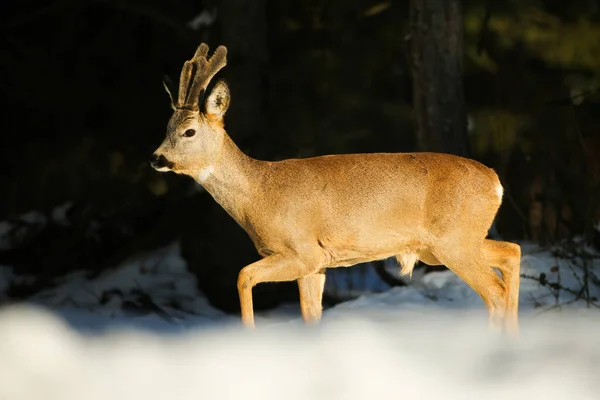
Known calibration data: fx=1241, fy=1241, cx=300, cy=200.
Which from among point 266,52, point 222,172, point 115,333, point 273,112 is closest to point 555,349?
point 222,172

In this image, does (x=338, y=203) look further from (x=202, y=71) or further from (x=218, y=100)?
(x=202, y=71)

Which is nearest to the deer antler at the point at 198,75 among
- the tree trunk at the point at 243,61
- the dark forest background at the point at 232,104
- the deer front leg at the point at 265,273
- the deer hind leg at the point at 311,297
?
the deer front leg at the point at 265,273

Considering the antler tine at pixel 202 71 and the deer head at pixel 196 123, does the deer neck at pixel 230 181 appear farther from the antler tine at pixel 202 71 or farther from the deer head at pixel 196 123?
the antler tine at pixel 202 71

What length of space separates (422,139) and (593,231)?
189cm

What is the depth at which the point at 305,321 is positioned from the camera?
8.38 metres

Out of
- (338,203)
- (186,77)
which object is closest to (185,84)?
(186,77)

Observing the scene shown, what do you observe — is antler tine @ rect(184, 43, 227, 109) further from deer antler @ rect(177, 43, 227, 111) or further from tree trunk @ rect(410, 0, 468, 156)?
tree trunk @ rect(410, 0, 468, 156)

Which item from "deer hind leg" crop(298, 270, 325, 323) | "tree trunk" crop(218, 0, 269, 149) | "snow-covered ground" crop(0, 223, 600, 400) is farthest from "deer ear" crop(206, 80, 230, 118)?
"tree trunk" crop(218, 0, 269, 149)

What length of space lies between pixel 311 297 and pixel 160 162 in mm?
1416

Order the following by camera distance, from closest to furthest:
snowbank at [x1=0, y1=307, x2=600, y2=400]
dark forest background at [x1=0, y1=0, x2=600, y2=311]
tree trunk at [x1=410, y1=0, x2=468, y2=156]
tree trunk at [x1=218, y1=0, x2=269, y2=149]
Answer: snowbank at [x1=0, y1=307, x2=600, y2=400] < tree trunk at [x1=410, y1=0, x2=468, y2=156] < tree trunk at [x1=218, y1=0, x2=269, y2=149] < dark forest background at [x1=0, y1=0, x2=600, y2=311]

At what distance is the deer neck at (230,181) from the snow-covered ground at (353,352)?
0.86 metres

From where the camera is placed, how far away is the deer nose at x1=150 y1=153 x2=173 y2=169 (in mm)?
7879

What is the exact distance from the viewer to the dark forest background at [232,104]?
44.5 ft

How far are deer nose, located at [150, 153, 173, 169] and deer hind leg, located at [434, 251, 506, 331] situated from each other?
182 centimetres
